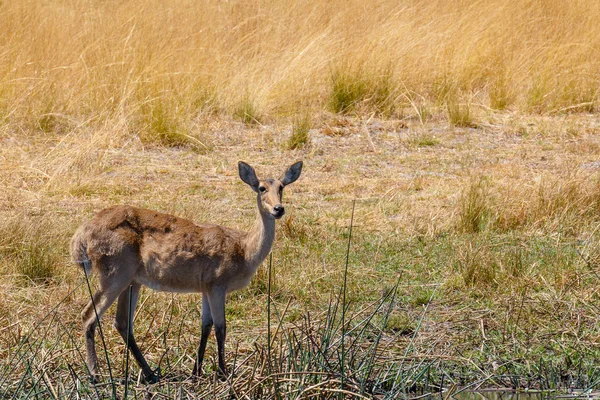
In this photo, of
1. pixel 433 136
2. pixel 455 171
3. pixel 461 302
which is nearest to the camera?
pixel 461 302

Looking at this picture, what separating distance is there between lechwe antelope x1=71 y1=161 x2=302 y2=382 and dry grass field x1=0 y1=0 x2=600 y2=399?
0.72ft

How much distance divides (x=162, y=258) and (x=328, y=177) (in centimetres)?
499

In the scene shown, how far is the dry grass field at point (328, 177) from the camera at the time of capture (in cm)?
593

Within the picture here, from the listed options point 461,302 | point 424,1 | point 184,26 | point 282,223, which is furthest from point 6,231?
point 424,1

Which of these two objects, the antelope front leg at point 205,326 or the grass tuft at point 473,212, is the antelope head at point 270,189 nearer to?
the antelope front leg at point 205,326

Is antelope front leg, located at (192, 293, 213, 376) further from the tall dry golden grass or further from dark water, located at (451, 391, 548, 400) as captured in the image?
the tall dry golden grass

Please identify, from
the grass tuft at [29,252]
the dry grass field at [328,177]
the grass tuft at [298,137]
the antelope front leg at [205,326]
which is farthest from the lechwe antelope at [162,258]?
Answer: the grass tuft at [298,137]

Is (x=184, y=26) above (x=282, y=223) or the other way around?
above

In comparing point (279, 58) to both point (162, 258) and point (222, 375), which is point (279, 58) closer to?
point (162, 258)

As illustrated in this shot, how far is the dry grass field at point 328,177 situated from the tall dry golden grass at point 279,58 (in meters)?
0.04

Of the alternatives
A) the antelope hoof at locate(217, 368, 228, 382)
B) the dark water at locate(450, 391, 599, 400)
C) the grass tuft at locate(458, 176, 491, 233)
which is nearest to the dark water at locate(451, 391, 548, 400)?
the dark water at locate(450, 391, 599, 400)

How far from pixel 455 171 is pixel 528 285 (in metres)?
3.50

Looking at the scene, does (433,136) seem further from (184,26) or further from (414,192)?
(184,26)

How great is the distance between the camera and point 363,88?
41.5 ft
